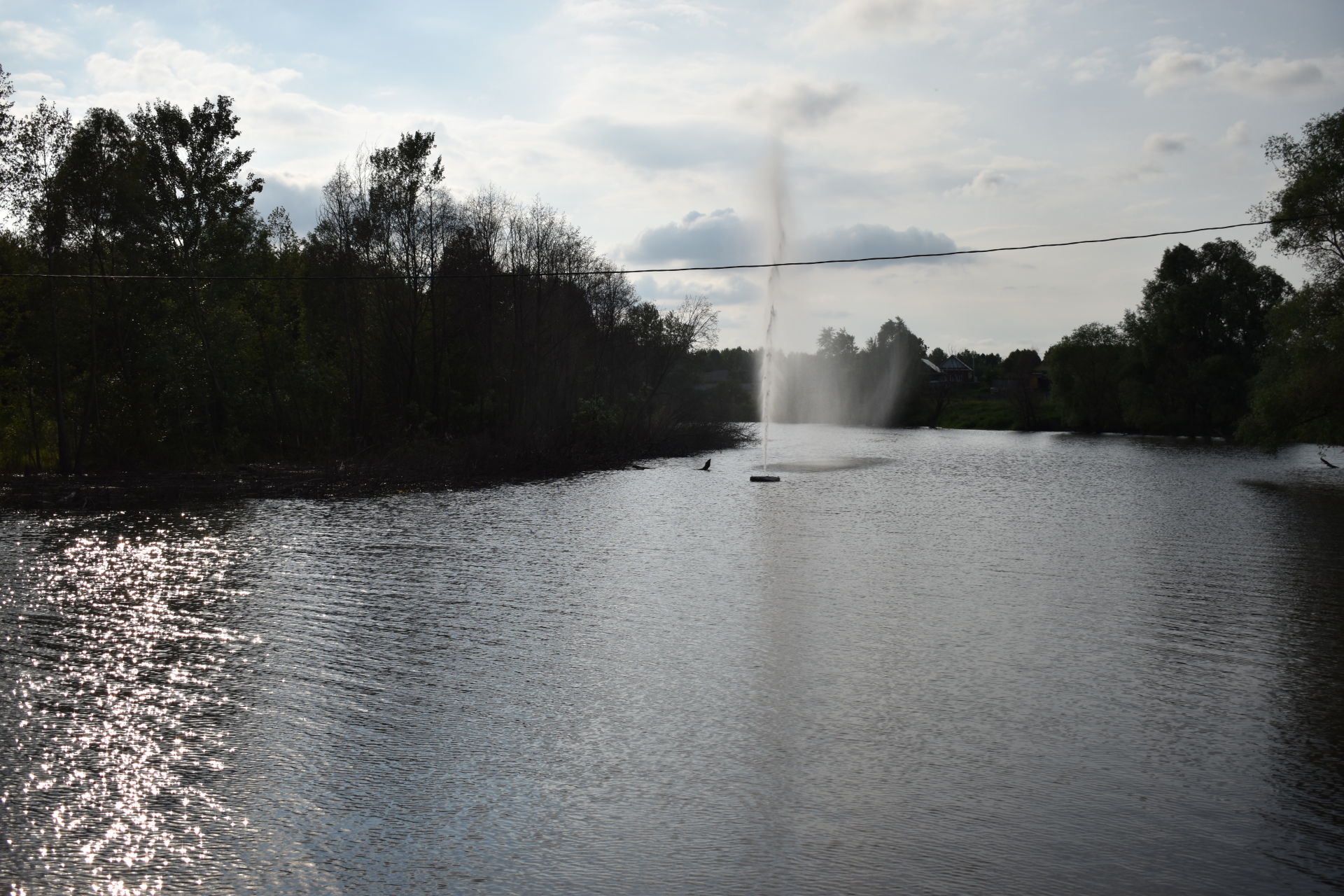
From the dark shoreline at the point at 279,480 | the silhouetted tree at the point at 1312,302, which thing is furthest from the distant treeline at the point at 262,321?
the silhouetted tree at the point at 1312,302

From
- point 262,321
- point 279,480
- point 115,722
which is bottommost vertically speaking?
point 115,722

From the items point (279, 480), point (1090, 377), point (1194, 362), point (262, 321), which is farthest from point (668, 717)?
point (1090, 377)

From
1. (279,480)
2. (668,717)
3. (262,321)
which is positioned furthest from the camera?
(262,321)

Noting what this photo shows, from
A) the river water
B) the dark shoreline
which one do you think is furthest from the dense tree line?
the dark shoreline

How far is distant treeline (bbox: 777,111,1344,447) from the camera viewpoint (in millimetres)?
39625

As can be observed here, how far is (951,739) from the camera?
913 centimetres

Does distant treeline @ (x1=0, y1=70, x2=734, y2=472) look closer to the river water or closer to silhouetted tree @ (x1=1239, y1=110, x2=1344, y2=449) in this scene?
the river water

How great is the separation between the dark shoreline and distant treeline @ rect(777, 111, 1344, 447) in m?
29.4

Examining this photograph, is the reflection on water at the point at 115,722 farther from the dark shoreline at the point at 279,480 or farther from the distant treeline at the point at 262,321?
the distant treeline at the point at 262,321

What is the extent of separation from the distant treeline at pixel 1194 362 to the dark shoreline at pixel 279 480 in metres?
29.4

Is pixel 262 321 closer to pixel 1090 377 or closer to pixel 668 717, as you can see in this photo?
pixel 668 717

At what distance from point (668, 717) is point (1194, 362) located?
71066mm

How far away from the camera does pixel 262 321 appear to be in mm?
52438

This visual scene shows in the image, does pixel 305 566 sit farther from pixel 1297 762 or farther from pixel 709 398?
pixel 709 398
